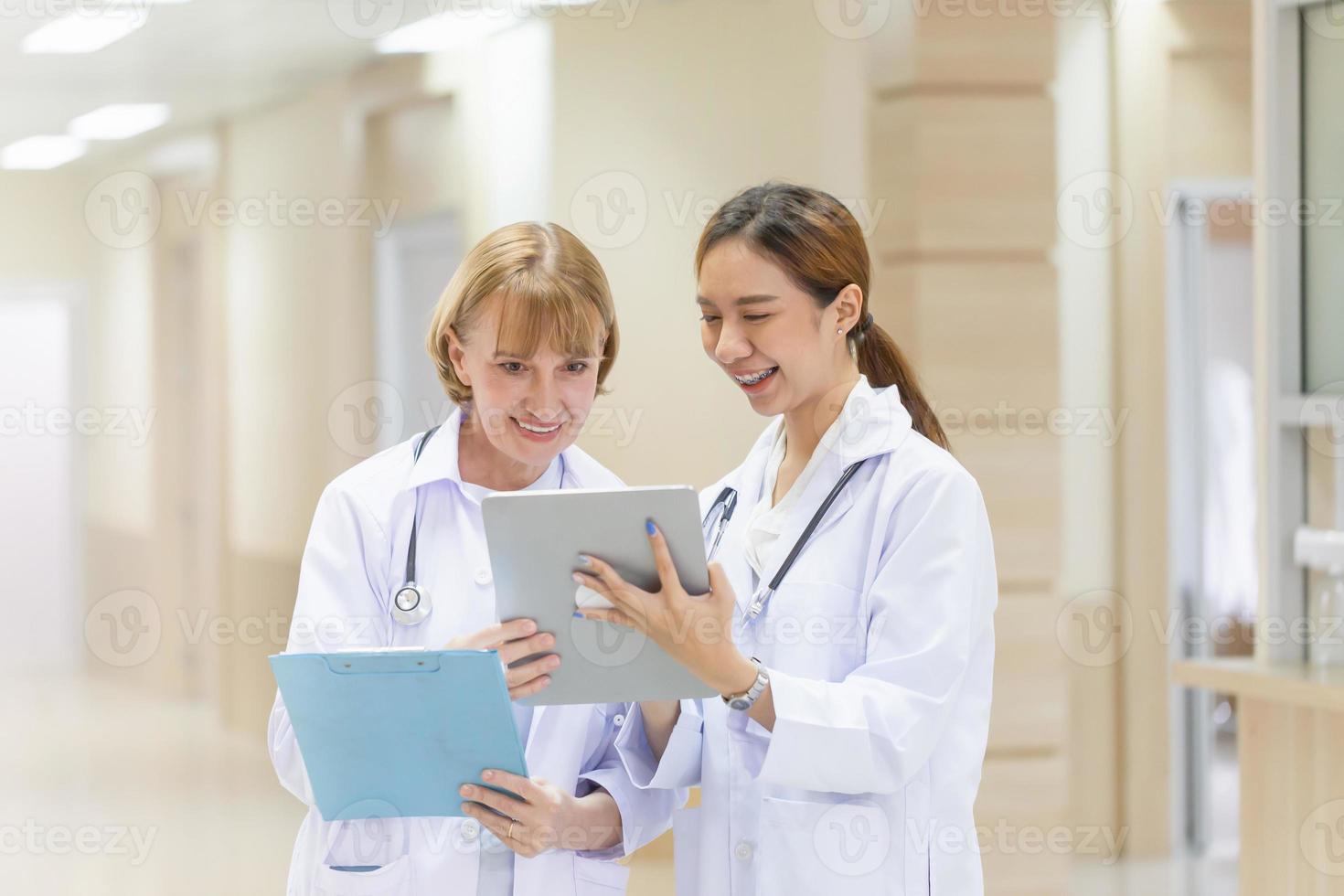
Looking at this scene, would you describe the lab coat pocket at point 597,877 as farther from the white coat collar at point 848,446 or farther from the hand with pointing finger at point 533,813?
the white coat collar at point 848,446

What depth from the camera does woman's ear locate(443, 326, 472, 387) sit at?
172cm

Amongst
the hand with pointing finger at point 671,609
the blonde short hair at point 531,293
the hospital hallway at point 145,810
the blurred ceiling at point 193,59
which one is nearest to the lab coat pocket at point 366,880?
the hand with pointing finger at point 671,609

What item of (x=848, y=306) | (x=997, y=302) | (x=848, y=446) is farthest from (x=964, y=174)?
(x=848, y=446)

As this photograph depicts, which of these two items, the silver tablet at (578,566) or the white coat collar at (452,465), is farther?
the white coat collar at (452,465)

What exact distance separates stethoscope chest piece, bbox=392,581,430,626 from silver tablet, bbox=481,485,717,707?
136 mm

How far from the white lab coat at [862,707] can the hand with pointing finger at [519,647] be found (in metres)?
0.27

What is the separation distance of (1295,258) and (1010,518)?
1.10 metres

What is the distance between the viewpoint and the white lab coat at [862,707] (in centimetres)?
154

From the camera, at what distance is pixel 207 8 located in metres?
4.11

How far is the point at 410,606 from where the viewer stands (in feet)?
5.30

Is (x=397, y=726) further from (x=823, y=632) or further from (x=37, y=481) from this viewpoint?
(x=37, y=481)

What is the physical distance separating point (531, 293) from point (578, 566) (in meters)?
0.37

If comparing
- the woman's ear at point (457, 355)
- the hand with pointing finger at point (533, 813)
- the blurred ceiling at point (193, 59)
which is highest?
the blurred ceiling at point (193, 59)

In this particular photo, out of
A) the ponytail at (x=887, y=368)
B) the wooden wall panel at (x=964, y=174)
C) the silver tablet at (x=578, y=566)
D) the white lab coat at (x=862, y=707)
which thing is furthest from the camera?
the wooden wall panel at (x=964, y=174)
